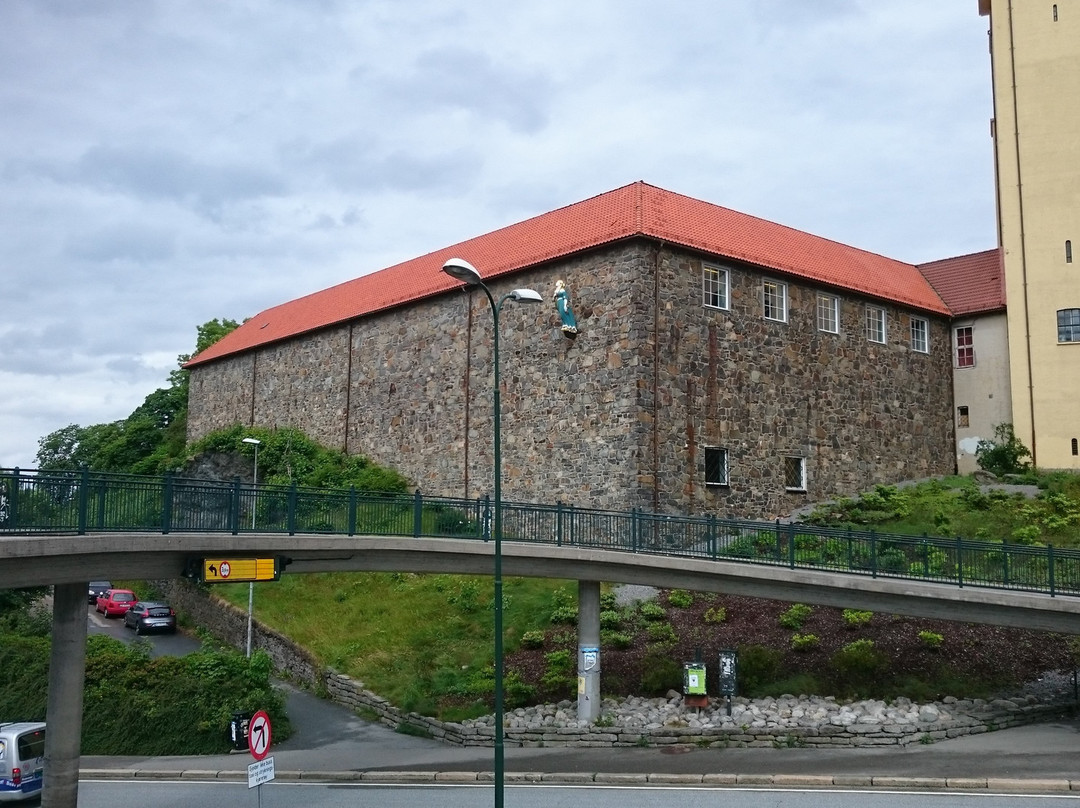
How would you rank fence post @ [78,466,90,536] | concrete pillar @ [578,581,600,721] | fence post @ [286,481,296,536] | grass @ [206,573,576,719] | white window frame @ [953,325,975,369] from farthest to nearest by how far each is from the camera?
white window frame @ [953,325,975,369] → grass @ [206,573,576,719] → concrete pillar @ [578,581,600,721] → fence post @ [286,481,296,536] → fence post @ [78,466,90,536]

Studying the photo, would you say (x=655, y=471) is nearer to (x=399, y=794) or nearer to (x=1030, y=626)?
(x=1030, y=626)

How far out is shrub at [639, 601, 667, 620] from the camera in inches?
1133

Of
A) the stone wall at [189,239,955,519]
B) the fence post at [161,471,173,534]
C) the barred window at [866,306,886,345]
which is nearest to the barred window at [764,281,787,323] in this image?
the stone wall at [189,239,955,519]

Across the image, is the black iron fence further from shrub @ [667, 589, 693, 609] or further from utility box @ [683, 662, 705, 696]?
shrub @ [667, 589, 693, 609]

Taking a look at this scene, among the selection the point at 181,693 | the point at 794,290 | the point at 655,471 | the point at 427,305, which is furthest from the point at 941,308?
the point at 181,693

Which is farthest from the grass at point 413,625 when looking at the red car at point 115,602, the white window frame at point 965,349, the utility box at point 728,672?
the white window frame at point 965,349

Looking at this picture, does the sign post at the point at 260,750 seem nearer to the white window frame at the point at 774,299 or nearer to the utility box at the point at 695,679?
the utility box at the point at 695,679

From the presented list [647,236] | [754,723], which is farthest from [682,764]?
[647,236]

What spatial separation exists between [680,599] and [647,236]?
1093 centimetres

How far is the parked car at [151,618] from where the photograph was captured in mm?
39812

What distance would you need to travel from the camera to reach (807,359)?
121ft

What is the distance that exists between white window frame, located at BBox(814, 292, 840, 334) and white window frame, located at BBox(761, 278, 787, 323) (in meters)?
1.66

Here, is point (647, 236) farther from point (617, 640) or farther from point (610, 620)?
point (617, 640)

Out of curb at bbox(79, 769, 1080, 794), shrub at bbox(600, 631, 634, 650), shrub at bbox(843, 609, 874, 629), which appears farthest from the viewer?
shrub at bbox(843, 609, 874, 629)
